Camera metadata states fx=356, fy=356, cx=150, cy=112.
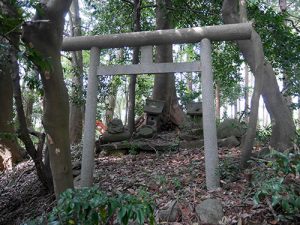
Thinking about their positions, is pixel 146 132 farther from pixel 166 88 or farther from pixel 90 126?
pixel 90 126

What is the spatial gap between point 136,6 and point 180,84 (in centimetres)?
310

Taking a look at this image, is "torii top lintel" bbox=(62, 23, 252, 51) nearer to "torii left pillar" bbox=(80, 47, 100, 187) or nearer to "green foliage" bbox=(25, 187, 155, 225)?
"torii left pillar" bbox=(80, 47, 100, 187)

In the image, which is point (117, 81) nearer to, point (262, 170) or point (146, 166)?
point (146, 166)

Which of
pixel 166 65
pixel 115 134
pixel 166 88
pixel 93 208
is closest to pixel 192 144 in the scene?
pixel 115 134

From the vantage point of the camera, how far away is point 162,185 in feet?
17.5

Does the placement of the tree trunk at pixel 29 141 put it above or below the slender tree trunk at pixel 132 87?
below

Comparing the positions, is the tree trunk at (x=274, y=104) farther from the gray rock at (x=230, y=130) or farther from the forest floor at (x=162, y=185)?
the gray rock at (x=230, y=130)

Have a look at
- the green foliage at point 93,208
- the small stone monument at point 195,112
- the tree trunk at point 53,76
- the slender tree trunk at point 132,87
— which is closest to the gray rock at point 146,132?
the slender tree trunk at point 132,87

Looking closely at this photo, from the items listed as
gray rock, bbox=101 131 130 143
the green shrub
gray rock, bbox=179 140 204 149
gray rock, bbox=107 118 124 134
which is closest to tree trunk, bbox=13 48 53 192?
gray rock, bbox=101 131 130 143

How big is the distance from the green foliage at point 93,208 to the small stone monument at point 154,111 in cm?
593

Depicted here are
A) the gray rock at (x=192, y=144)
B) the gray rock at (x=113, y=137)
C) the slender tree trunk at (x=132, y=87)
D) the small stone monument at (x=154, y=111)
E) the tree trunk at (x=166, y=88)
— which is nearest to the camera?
the gray rock at (x=192, y=144)

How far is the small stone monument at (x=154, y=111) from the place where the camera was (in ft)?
28.8

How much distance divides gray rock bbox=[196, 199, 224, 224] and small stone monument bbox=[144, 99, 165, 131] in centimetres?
440

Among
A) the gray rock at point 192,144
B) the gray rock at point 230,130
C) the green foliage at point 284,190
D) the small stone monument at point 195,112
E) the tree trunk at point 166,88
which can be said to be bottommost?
the green foliage at point 284,190
